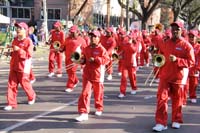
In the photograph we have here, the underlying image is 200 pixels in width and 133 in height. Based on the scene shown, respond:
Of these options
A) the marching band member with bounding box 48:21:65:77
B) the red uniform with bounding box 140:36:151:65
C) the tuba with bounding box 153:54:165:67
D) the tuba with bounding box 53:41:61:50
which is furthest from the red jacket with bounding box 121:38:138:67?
the red uniform with bounding box 140:36:151:65

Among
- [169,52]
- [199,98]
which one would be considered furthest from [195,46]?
[169,52]

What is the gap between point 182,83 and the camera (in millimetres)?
8211

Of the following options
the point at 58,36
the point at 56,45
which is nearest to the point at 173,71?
the point at 56,45

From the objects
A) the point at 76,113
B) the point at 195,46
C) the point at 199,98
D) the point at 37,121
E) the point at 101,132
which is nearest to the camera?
the point at 101,132

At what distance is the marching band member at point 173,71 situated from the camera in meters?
7.97

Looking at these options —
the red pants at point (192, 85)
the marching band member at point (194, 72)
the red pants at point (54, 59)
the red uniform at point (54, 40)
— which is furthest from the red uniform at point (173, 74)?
the red pants at point (54, 59)

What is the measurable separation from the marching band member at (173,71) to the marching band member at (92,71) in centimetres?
143

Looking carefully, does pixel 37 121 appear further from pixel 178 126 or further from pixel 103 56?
pixel 178 126

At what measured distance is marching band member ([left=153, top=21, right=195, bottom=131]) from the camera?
26.1ft

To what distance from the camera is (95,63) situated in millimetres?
9086

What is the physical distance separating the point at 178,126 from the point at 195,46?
3.59m

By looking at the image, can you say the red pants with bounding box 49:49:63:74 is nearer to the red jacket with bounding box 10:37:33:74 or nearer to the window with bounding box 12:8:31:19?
the red jacket with bounding box 10:37:33:74

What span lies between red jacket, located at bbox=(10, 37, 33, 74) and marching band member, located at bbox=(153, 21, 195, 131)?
3183 millimetres

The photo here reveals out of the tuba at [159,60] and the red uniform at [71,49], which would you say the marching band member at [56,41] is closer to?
the red uniform at [71,49]
